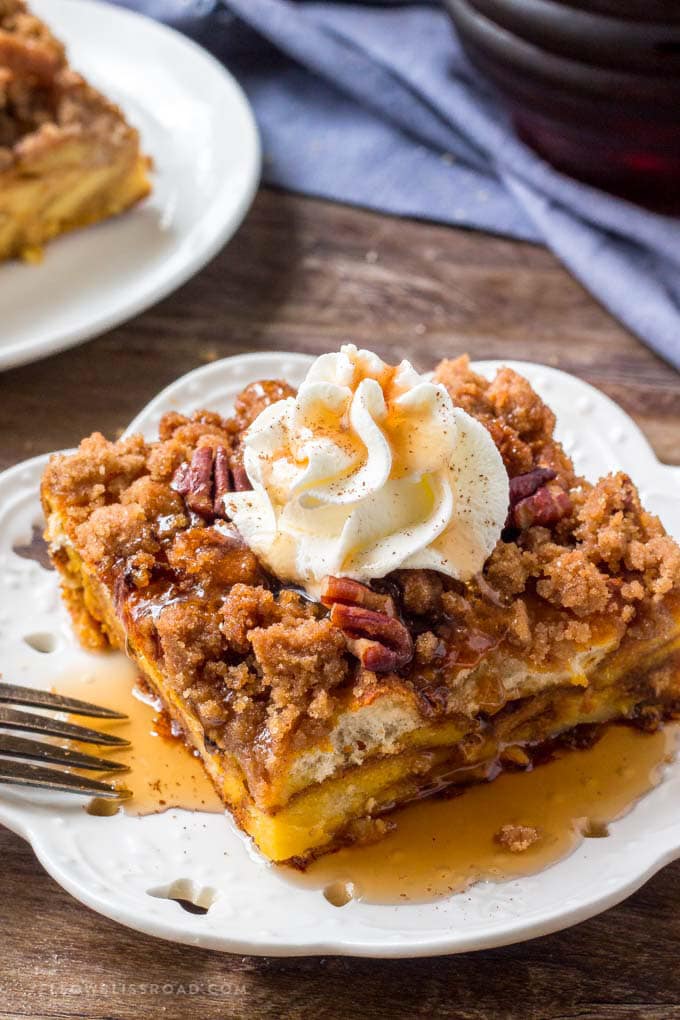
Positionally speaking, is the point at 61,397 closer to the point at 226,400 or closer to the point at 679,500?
the point at 226,400

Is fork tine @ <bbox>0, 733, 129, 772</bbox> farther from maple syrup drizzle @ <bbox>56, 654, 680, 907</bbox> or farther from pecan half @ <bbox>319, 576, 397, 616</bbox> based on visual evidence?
pecan half @ <bbox>319, 576, 397, 616</bbox>

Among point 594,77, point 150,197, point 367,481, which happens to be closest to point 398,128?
point 150,197

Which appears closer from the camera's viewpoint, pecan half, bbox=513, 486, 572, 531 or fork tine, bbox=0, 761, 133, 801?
fork tine, bbox=0, 761, 133, 801

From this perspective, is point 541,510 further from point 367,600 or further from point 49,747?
point 49,747

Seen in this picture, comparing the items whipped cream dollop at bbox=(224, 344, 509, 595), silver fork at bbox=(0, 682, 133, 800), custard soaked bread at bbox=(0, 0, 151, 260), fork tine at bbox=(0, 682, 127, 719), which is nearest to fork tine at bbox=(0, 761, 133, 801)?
silver fork at bbox=(0, 682, 133, 800)

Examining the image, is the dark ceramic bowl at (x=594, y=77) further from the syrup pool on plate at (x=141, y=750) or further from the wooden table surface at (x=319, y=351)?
the syrup pool on plate at (x=141, y=750)

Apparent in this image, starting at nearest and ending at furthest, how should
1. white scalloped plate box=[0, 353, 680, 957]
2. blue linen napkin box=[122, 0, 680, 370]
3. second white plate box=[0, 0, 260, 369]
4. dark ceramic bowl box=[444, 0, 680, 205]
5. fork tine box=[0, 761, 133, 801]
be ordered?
white scalloped plate box=[0, 353, 680, 957] < fork tine box=[0, 761, 133, 801] < dark ceramic bowl box=[444, 0, 680, 205] < second white plate box=[0, 0, 260, 369] < blue linen napkin box=[122, 0, 680, 370]

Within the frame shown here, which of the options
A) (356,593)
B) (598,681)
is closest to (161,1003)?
(356,593)
